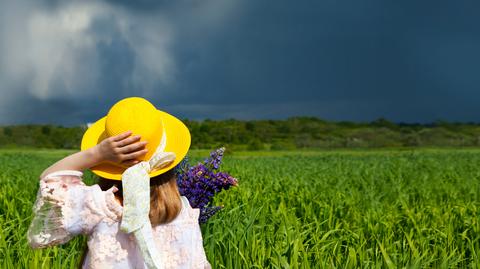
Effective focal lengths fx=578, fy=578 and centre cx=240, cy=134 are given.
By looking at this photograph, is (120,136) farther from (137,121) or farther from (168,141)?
(168,141)

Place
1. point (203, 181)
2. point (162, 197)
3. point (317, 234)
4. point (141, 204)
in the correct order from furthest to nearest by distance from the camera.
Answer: point (317, 234)
point (203, 181)
point (162, 197)
point (141, 204)

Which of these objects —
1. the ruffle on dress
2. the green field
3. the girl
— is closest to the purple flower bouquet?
the green field

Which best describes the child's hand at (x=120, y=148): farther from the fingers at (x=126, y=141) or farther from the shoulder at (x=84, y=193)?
the shoulder at (x=84, y=193)

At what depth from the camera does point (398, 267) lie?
352 centimetres

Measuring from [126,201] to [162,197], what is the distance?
0.16 metres

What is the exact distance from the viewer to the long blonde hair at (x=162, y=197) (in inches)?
88.6

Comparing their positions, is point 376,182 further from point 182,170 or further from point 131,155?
point 131,155

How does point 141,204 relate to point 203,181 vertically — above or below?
above

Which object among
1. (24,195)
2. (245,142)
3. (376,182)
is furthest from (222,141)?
(24,195)

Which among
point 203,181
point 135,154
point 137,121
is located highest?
point 137,121

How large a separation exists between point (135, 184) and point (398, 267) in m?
2.02

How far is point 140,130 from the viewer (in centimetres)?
221

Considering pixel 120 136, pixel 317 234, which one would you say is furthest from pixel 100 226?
pixel 317 234

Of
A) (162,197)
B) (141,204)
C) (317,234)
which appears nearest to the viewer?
(141,204)
